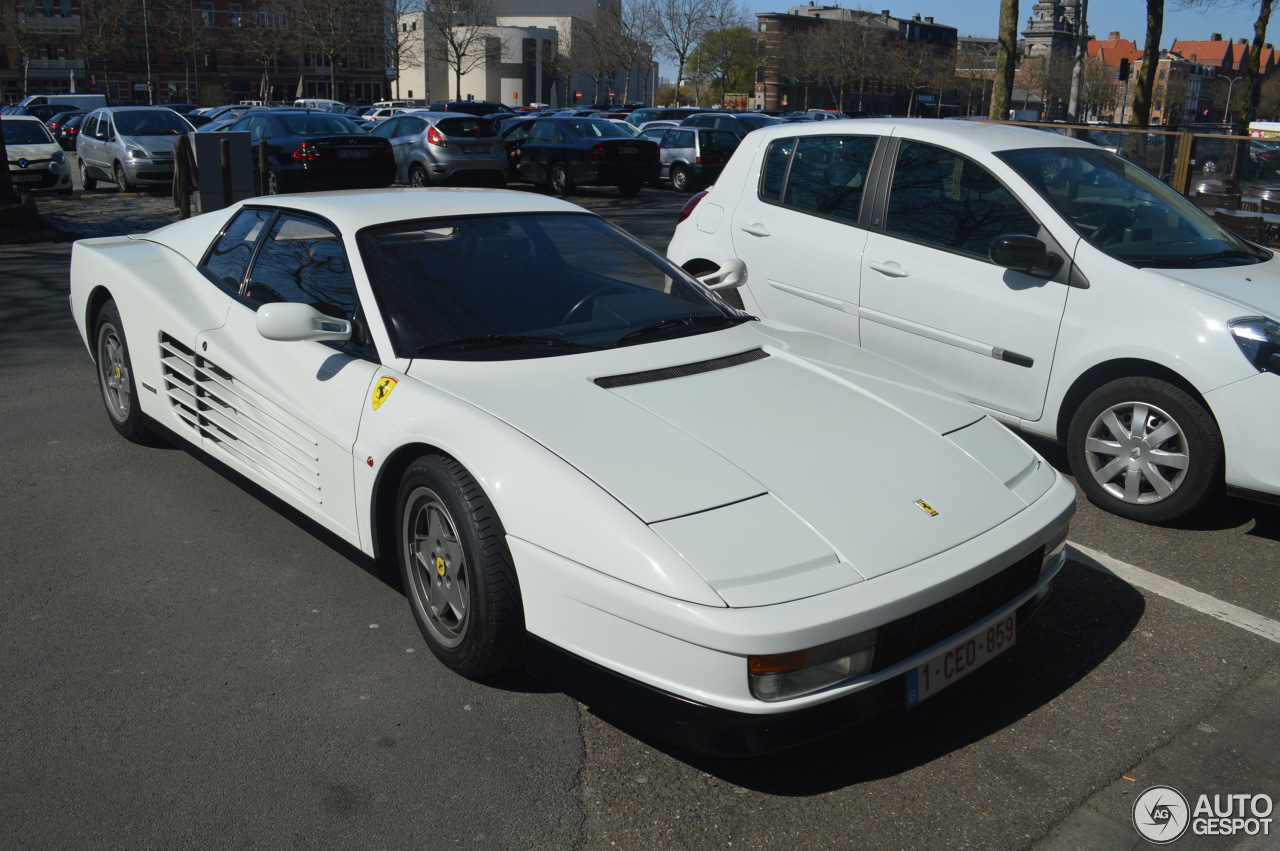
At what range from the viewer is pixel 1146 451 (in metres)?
4.73

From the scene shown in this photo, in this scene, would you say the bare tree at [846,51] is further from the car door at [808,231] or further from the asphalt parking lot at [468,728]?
the asphalt parking lot at [468,728]

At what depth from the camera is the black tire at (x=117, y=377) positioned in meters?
5.19

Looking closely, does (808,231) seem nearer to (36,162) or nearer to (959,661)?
(959,661)

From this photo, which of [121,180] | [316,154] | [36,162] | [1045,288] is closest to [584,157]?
[316,154]

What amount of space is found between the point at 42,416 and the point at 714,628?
5.08 metres

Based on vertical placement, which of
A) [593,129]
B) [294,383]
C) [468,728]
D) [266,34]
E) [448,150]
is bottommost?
[468,728]

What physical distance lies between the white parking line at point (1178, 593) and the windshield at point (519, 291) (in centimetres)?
177

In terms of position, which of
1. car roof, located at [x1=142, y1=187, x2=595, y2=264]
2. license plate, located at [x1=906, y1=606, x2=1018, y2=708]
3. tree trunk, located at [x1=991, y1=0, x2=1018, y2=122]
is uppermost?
tree trunk, located at [x1=991, y1=0, x2=1018, y2=122]

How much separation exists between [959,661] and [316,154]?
15.6 m

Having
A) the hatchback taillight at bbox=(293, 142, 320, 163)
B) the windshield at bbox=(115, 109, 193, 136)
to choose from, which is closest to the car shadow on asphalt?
the hatchback taillight at bbox=(293, 142, 320, 163)

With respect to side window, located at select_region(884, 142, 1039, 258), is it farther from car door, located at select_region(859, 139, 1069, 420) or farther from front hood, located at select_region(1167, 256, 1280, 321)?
front hood, located at select_region(1167, 256, 1280, 321)

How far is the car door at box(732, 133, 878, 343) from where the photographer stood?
5887 millimetres

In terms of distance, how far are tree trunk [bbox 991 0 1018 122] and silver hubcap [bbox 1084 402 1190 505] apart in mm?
10742

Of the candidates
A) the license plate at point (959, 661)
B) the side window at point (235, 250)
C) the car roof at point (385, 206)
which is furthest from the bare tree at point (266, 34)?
the license plate at point (959, 661)
